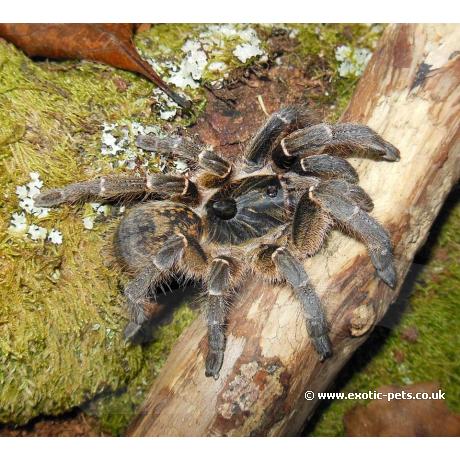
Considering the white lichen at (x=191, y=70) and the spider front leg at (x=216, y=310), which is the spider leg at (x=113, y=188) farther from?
the white lichen at (x=191, y=70)

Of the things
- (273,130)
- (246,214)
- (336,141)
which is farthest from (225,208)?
(336,141)

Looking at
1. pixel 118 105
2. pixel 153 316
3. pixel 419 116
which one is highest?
pixel 419 116

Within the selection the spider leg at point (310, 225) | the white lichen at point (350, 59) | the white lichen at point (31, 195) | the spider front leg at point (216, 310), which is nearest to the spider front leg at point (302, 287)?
the spider leg at point (310, 225)

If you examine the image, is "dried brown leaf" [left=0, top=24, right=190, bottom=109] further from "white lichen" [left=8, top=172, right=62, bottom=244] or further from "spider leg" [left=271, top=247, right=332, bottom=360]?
"spider leg" [left=271, top=247, right=332, bottom=360]

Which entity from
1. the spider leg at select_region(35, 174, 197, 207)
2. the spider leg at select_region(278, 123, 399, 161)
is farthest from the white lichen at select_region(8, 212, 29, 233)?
the spider leg at select_region(278, 123, 399, 161)

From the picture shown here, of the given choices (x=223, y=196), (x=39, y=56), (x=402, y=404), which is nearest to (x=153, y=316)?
(x=223, y=196)
